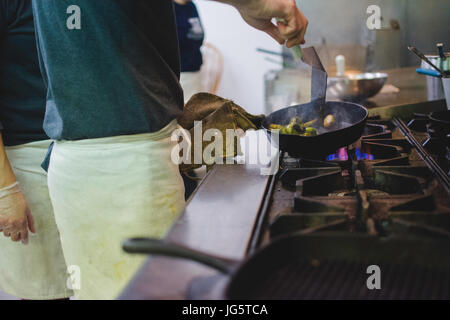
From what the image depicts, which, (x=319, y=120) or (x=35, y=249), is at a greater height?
(x=319, y=120)

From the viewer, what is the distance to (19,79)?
5.50ft

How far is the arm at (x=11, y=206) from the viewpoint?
1562 mm

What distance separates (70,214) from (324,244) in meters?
0.94

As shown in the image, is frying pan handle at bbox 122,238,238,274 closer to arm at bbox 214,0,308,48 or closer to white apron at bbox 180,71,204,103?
arm at bbox 214,0,308,48

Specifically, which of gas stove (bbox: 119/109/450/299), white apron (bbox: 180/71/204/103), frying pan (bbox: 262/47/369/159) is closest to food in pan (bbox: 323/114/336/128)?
frying pan (bbox: 262/47/369/159)

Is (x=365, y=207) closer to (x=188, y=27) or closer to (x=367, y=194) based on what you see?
(x=367, y=194)

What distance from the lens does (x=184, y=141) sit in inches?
60.3

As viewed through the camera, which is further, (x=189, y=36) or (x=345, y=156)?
(x=189, y=36)

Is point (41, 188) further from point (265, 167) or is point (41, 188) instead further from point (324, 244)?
point (324, 244)

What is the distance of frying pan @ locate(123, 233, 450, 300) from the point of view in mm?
714

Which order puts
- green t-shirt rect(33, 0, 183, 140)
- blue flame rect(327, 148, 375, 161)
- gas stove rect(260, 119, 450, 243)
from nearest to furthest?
gas stove rect(260, 119, 450, 243)
green t-shirt rect(33, 0, 183, 140)
blue flame rect(327, 148, 375, 161)

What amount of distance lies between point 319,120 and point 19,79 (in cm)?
116

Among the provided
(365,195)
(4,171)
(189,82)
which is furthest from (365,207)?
(189,82)

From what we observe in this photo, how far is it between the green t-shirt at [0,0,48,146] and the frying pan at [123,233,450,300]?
1.17m
